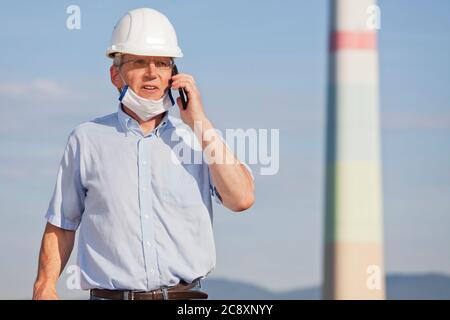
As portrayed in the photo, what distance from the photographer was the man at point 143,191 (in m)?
4.39

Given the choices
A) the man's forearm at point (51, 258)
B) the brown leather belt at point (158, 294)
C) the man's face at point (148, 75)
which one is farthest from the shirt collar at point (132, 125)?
the brown leather belt at point (158, 294)

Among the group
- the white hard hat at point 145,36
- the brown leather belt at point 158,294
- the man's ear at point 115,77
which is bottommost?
the brown leather belt at point 158,294

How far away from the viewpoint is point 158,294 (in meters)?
4.38

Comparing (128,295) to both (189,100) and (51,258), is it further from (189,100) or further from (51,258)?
(189,100)

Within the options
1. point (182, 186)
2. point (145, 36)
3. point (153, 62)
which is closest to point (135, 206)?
point (182, 186)

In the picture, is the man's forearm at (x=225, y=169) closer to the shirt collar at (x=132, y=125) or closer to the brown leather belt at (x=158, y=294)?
the shirt collar at (x=132, y=125)

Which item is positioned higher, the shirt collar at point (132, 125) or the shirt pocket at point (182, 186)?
the shirt collar at point (132, 125)

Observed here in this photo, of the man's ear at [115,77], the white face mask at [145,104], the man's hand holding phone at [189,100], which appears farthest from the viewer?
the man's ear at [115,77]

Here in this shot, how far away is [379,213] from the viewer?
9172 millimetres

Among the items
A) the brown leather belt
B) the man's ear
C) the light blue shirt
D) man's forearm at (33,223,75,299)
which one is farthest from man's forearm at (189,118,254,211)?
man's forearm at (33,223,75,299)

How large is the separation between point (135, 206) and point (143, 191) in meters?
0.08

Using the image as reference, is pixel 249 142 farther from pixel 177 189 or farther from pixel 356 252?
pixel 356 252
